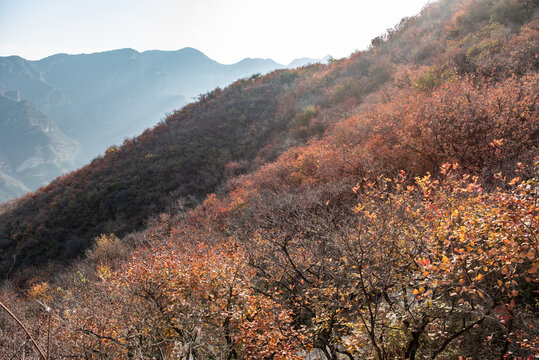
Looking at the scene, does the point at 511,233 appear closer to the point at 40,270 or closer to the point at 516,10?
the point at 516,10

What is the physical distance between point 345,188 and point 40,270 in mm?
26222

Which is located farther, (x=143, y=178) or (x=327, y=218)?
(x=143, y=178)

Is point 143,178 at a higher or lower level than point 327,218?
higher

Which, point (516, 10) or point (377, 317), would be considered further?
point (516, 10)

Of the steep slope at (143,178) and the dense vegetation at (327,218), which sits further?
the steep slope at (143,178)

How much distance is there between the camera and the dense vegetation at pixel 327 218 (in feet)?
16.4

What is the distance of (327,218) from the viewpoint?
899cm

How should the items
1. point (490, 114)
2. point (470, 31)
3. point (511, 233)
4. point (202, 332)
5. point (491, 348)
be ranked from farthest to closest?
point (470, 31) → point (490, 114) → point (202, 332) → point (491, 348) → point (511, 233)

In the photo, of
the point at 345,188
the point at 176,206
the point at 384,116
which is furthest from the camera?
the point at 176,206

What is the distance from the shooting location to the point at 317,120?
85.9 feet

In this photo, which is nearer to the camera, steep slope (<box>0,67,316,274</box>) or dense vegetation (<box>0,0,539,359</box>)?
dense vegetation (<box>0,0,539,359</box>)

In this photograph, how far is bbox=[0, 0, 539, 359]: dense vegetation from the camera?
5.01 m

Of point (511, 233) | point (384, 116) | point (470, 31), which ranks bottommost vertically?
point (511, 233)

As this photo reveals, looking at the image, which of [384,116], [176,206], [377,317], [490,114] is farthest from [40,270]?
[490,114]
